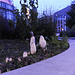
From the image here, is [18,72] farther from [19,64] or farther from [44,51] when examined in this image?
[44,51]

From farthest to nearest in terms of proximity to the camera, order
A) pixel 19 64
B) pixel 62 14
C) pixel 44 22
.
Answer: pixel 62 14, pixel 44 22, pixel 19 64

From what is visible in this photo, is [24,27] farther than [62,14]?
No

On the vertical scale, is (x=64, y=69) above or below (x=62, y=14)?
below

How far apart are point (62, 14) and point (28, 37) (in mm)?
30385

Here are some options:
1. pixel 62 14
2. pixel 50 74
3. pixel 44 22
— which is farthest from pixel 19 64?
pixel 62 14

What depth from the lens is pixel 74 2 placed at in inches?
827

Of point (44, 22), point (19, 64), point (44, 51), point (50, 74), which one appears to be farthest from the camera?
point (44, 22)

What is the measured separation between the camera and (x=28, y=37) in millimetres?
10477

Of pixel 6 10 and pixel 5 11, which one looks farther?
pixel 6 10

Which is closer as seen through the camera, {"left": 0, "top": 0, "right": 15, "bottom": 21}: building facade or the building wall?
the building wall

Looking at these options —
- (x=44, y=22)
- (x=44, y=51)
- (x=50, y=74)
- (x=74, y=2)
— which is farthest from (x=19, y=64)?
(x=74, y=2)

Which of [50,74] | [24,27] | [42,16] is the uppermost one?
[42,16]

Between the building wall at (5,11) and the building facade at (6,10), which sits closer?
the building wall at (5,11)

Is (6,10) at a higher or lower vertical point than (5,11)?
higher
